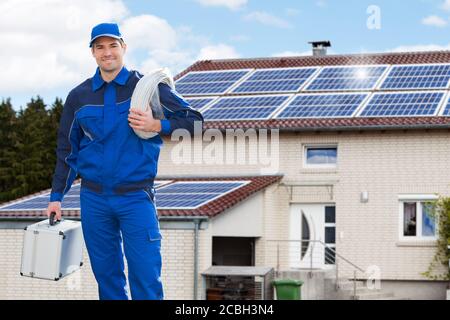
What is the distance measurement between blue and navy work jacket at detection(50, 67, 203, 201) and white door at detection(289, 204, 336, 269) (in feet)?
69.5

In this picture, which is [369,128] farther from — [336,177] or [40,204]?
[40,204]

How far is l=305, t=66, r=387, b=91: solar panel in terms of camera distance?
94.6ft

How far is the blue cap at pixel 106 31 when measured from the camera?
4.60 metres

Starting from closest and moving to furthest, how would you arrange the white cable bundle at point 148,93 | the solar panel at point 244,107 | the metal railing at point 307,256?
1. the white cable bundle at point 148,93
2. the metal railing at point 307,256
3. the solar panel at point 244,107

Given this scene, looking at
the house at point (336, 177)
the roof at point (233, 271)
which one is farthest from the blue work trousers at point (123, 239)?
the house at point (336, 177)

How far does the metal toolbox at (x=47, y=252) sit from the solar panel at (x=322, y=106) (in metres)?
21.8

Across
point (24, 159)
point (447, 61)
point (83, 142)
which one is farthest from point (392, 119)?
point (24, 159)

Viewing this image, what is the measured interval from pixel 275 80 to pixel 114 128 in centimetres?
2607

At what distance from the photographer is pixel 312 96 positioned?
92.8 feet

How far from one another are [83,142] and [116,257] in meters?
0.64

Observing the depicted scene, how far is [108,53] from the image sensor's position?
4.71 meters


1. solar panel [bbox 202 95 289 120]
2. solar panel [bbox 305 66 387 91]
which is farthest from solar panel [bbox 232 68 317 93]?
solar panel [bbox 202 95 289 120]

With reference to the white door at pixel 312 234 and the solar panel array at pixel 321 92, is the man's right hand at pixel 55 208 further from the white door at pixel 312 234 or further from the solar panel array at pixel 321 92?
the solar panel array at pixel 321 92
